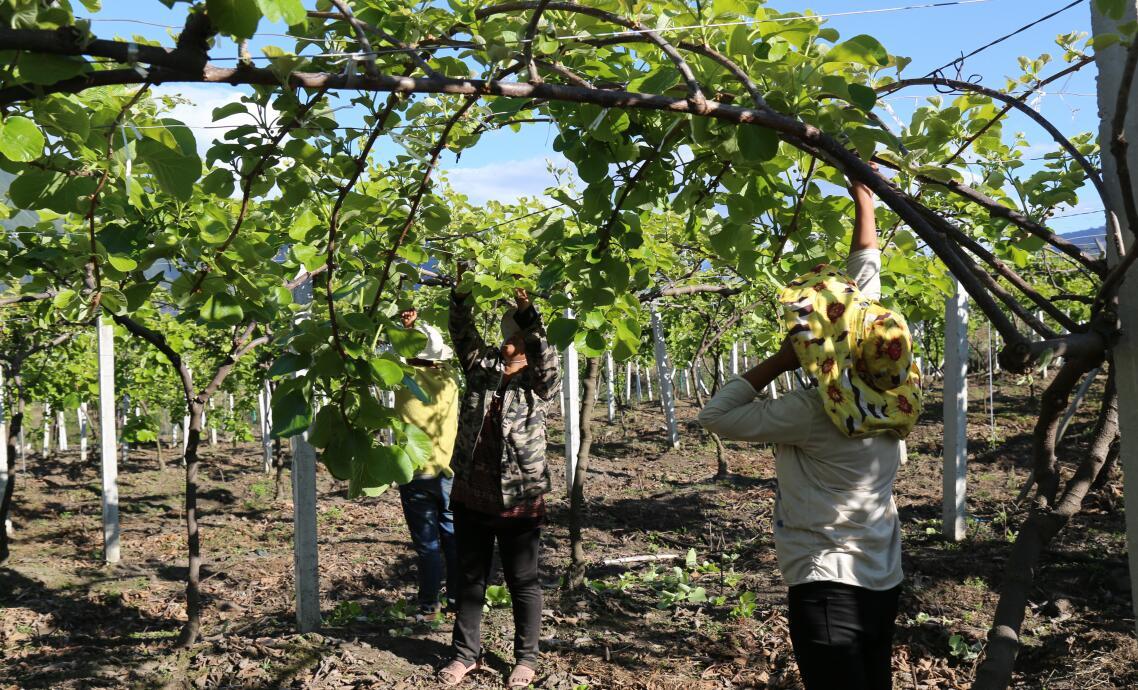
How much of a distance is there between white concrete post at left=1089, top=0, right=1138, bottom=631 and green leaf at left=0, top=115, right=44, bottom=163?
6.14ft

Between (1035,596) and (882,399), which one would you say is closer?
(882,399)

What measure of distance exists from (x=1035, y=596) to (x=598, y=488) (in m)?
5.27

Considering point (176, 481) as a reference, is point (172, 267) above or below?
above

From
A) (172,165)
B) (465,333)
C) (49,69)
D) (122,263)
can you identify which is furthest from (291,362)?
(465,333)

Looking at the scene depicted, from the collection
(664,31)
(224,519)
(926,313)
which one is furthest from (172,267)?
(224,519)

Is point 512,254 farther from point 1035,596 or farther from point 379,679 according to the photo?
point 1035,596

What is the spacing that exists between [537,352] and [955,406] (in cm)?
392

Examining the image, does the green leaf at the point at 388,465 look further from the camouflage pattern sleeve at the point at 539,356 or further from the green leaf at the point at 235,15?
the camouflage pattern sleeve at the point at 539,356

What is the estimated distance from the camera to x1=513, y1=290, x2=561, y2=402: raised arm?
11.6ft

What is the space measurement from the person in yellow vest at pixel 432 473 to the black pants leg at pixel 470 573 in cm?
60

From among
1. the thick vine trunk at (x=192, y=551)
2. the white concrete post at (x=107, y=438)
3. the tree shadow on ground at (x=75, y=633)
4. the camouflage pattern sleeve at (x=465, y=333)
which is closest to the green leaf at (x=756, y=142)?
the camouflage pattern sleeve at (x=465, y=333)

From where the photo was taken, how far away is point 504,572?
3602 mm

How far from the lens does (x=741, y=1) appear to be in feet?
5.67

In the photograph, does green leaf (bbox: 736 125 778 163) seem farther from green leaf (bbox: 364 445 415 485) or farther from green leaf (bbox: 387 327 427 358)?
green leaf (bbox: 364 445 415 485)
